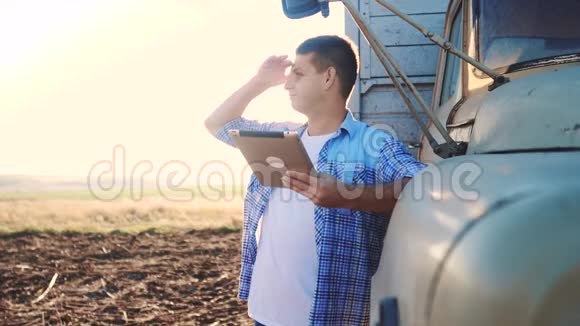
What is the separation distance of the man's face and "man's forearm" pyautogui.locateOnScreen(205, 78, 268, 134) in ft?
1.05

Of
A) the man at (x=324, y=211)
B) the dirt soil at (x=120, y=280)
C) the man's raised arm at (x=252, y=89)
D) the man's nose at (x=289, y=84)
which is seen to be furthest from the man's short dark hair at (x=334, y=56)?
the dirt soil at (x=120, y=280)

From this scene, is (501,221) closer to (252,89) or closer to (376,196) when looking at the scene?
(376,196)

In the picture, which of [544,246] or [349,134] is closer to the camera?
[544,246]

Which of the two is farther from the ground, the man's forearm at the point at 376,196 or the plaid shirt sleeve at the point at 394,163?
the plaid shirt sleeve at the point at 394,163

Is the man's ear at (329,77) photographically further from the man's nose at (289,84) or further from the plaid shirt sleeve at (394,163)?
the plaid shirt sleeve at (394,163)

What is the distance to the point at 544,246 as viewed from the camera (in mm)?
1012

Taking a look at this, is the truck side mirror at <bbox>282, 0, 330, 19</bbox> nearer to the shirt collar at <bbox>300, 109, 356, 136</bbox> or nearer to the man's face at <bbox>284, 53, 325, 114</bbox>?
the man's face at <bbox>284, 53, 325, 114</bbox>

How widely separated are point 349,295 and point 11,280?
7.81m

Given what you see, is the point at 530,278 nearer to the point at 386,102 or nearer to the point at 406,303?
the point at 406,303

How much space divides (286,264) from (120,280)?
6926 millimetres

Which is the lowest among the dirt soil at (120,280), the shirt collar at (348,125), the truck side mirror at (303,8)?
the dirt soil at (120,280)

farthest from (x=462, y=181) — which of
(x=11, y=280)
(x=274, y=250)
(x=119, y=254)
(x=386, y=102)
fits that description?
(x=119, y=254)

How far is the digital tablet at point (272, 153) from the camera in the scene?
186 centimetres

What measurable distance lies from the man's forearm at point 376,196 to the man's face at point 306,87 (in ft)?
1.60
